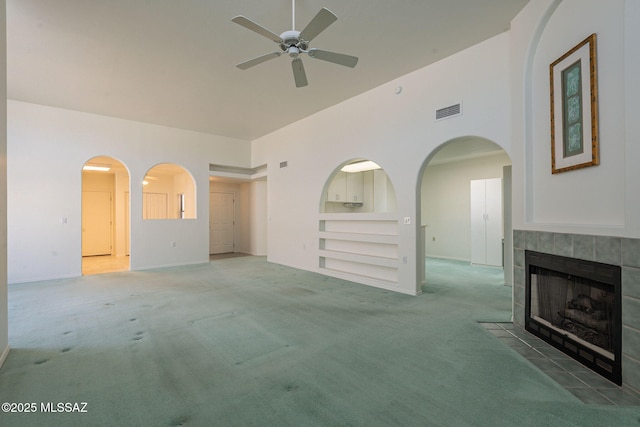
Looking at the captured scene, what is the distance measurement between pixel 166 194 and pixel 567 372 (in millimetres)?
10596

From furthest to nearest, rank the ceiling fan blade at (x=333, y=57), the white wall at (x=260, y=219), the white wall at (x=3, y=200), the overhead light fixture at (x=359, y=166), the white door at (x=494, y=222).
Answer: the white wall at (x=260, y=219)
the overhead light fixture at (x=359, y=166)
the white door at (x=494, y=222)
the ceiling fan blade at (x=333, y=57)
the white wall at (x=3, y=200)

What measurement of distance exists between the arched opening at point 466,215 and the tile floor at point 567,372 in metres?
1.87

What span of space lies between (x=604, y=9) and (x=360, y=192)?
633cm

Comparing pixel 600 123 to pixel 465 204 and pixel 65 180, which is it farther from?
pixel 65 180

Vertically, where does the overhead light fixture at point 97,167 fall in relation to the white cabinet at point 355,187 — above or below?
above

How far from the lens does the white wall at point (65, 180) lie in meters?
5.61

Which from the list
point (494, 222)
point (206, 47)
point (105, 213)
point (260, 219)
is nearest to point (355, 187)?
point (260, 219)

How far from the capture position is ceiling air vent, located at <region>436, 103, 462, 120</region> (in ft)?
13.3

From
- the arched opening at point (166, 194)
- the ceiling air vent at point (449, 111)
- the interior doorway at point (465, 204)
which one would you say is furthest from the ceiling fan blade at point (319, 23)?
the arched opening at point (166, 194)

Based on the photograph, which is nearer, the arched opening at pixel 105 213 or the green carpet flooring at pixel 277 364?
the green carpet flooring at pixel 277 364

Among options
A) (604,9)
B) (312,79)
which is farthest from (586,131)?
(312,79)

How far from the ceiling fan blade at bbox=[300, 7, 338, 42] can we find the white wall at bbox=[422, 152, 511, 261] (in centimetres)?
636

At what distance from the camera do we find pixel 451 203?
27.3ft

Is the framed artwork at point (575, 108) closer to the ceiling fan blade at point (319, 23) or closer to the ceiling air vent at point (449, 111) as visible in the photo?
the ceiling air vent at point (449, 111)
